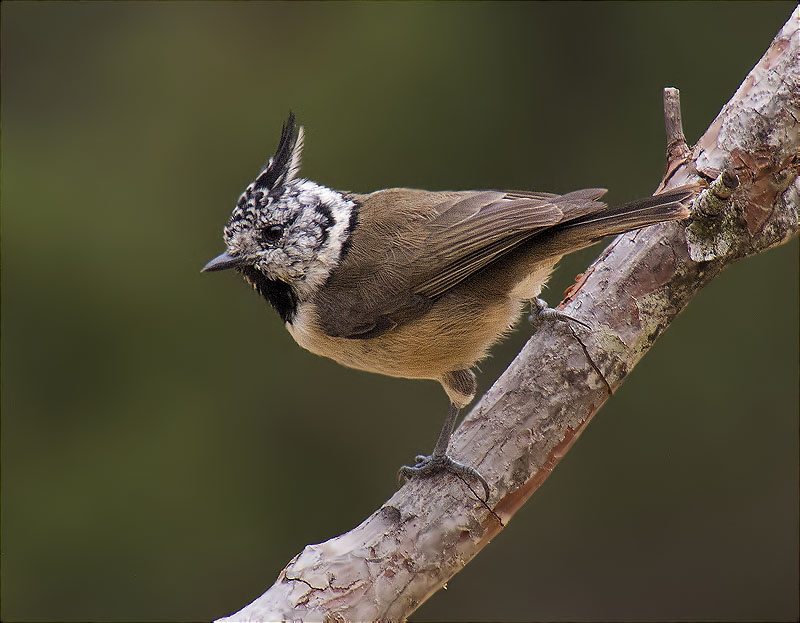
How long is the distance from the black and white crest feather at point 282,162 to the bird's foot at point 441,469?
1.07 metres

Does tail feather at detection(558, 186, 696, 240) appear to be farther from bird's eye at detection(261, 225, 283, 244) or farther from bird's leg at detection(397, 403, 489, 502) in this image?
bird's eye at detection(261, 225, 283, 244)

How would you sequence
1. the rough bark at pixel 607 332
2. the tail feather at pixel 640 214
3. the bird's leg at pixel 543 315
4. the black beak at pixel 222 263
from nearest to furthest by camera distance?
1. the tail feather at pixel 640 214
2. the rough bark at pixel 607 332
3. the bird's leg at pixel 543 315
4. the black beak at pixel 222 263

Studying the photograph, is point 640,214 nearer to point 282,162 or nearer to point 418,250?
point 418,250

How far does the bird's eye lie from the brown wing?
244mm

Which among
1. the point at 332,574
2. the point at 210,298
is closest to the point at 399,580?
the point at 332,574

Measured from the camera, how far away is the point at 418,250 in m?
2.91

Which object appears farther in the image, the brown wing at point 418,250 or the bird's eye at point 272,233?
the bird's eye at point 272,233

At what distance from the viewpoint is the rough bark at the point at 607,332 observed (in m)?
2.68

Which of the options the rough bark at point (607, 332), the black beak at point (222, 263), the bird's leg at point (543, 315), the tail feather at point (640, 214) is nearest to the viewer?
the tail feather at point (640, 214)

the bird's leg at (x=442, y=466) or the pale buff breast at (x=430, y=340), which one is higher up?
the pale buff breast at (x=430, y=340)

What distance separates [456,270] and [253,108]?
6.94ft

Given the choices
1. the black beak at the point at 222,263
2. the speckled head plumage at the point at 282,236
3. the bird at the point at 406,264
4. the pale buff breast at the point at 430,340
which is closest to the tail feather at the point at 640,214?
the bird at the point at 406,264

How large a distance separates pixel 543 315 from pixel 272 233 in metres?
0.99

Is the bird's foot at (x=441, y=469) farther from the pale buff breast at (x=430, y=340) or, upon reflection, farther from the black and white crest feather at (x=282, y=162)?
the black and white crest feather at (x=282, y=162)
